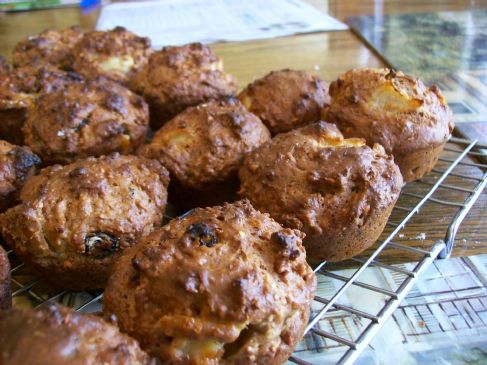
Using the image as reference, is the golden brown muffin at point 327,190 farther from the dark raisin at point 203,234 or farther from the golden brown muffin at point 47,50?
the golden brown muffin at point 47,50

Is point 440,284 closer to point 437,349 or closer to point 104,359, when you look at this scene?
point 437,349

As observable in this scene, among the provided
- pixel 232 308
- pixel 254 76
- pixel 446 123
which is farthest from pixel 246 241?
pixel 254 76

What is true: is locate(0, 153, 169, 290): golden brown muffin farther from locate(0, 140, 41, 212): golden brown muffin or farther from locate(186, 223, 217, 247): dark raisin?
locate(186, 223, 217, 247): dark raisin

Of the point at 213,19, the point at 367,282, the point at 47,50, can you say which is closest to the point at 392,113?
the point at 367,282

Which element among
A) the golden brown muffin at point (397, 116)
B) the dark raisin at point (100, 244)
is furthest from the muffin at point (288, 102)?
the dark raisin at point (100, 244)

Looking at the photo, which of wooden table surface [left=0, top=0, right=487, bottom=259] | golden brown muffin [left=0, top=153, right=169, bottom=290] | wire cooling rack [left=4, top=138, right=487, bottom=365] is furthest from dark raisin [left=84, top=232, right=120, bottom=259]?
wooden table surface [left=0, top=0, right=487, bottom=259]

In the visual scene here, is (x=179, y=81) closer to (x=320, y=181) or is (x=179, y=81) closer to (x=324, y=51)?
(x=320, y=181)

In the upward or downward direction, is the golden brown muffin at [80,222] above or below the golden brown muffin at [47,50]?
below

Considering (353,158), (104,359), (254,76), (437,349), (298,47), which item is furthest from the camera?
(298,47)
